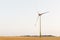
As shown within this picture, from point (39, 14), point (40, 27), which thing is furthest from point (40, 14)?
point (40, 27)

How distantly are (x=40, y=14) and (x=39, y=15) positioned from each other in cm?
45

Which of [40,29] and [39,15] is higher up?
[39,15]

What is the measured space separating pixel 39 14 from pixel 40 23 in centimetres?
167

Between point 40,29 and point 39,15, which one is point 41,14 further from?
point 40,29

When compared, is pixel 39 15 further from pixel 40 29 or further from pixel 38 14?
pixel 40 29

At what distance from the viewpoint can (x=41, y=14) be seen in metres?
35.8

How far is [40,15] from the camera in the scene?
3584cm

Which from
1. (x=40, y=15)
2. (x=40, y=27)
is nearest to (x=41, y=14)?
(x=40, y=15)

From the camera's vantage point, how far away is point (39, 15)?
35781mm

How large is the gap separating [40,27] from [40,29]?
2.54 feet

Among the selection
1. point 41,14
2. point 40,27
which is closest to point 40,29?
point 40,27

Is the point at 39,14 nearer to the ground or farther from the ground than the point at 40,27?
farther from the ground

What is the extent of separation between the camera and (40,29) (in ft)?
120

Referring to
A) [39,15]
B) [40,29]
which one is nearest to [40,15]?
[39,15]
